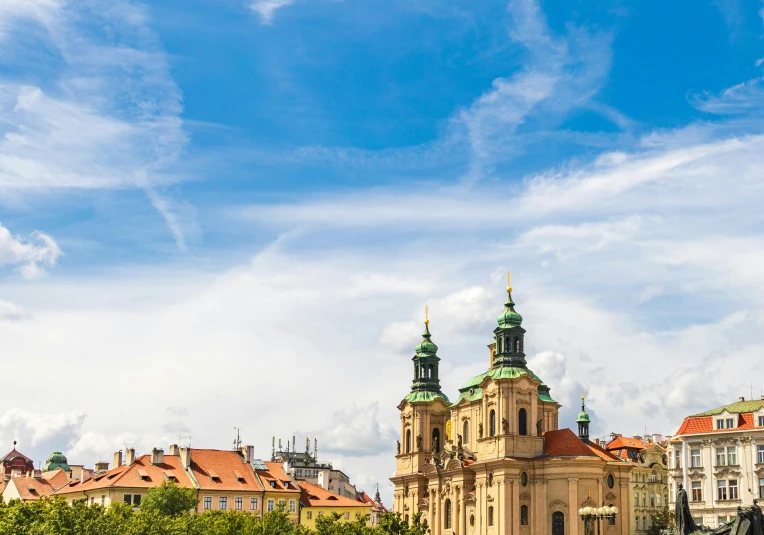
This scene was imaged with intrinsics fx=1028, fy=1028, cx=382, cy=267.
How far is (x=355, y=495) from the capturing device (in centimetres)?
16562

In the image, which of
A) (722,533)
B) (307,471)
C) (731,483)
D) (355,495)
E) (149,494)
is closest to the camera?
(722,533)

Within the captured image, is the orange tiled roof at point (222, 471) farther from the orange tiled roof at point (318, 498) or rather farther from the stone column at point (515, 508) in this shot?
the stone column at point (515, 508)

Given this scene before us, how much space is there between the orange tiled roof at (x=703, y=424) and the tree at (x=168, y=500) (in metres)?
47.3

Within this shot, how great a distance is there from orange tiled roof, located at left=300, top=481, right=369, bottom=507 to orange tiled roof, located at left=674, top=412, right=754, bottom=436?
140ft

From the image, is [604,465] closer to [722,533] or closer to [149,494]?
[149,494]

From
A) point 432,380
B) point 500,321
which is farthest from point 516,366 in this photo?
point 432,380

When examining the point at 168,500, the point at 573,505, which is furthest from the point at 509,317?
the point at 168,500

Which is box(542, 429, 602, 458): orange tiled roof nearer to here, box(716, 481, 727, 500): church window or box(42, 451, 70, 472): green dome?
box(716, 481, 727, 500): church window

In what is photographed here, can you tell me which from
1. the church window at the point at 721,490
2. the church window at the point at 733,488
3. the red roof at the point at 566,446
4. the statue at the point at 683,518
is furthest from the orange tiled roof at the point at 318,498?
the statue at the point at 683,518

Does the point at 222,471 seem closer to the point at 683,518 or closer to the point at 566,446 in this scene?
the point at 566,446

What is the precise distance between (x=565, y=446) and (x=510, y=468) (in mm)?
6266

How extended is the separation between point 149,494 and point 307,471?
82.8 metres

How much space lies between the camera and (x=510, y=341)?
111562mm

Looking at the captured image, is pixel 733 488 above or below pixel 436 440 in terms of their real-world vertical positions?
below
